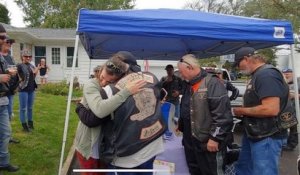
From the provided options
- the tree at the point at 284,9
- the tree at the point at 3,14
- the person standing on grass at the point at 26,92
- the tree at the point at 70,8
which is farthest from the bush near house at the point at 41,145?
the tree at the point at 70,8

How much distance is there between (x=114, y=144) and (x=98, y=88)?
0.54m

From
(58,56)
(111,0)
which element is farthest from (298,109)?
(111,0)

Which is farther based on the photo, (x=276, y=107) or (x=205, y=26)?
(x=205, y=26)

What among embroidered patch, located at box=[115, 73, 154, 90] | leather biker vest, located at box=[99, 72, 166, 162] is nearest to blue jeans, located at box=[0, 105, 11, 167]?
leather biker vest, located at box=[99, 72, 166, 162]

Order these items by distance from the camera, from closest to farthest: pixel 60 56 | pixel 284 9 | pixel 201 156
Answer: pixel 201 156, pixel 284 9, pixel 60 56

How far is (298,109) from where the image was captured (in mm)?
4535

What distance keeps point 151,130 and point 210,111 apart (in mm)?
927

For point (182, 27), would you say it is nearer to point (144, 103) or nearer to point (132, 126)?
point (144, 103)

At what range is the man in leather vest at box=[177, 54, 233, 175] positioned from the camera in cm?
373

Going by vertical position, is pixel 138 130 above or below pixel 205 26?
below

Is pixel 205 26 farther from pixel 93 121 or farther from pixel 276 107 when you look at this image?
pixel 93 121

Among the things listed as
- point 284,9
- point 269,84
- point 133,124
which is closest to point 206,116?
point 269,84

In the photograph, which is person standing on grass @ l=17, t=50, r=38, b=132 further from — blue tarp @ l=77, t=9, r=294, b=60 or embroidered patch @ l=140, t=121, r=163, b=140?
embroidered patch @ l=140, t=121, r=163, b=140

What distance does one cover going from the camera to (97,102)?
9.91 feet
